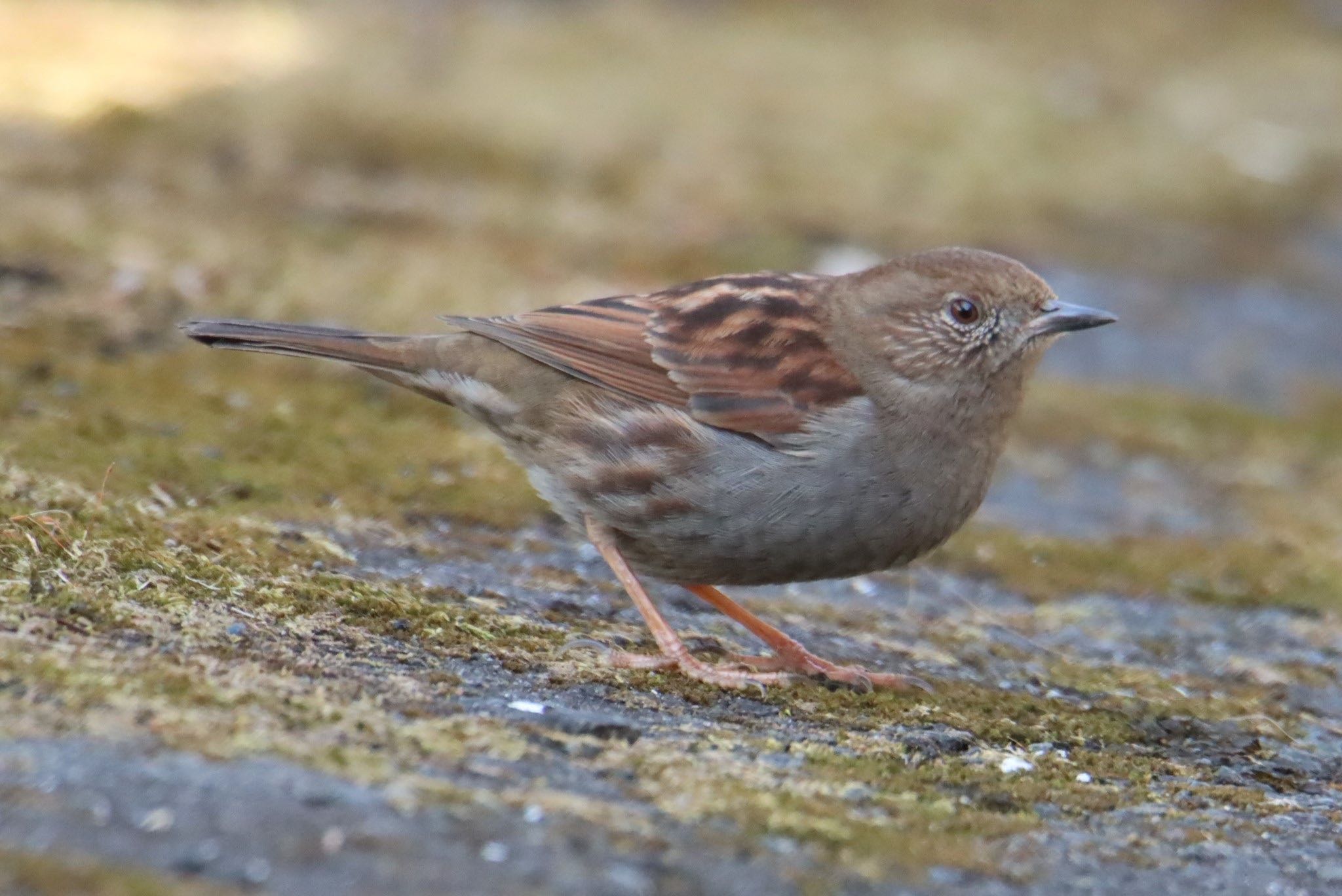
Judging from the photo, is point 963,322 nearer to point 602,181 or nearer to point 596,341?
point 596,341

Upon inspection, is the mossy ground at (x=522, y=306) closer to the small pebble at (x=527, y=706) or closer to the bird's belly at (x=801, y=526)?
the small pebble at (x=527, y=706)

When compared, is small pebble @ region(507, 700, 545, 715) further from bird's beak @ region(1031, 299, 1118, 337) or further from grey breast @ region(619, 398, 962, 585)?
bird's beak @ region(1031, 299, 1118, 337)

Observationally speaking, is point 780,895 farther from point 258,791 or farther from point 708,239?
point 708,239

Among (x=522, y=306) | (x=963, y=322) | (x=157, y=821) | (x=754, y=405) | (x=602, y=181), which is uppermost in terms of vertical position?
(x=602, y=181)

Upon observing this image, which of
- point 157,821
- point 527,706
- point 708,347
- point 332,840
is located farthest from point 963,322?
point 157,821

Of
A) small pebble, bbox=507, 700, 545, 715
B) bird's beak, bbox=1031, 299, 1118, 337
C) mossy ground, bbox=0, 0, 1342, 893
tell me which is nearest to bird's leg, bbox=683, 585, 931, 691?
mossy ground, bbox=0, 0, 1342, 893

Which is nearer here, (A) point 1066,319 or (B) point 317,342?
(A) point 1066,319

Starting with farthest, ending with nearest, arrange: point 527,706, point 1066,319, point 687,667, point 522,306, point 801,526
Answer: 1. point 522,306
2. point 1066,319
3. point 801,526
4. point 687,667
5. point 527,706

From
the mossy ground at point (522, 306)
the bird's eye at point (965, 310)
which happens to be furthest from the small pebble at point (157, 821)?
the bird's eye at point (965, 310)

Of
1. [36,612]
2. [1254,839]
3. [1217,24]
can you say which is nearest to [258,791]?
[36,612]
